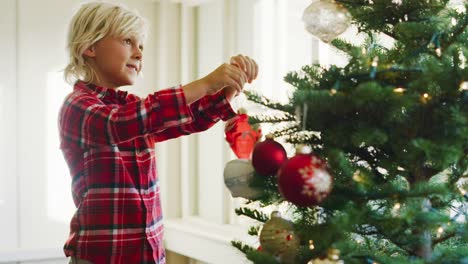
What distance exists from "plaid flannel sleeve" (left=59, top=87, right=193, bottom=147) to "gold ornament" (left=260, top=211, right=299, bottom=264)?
0.88ft

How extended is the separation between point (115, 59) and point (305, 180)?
0.68 metres

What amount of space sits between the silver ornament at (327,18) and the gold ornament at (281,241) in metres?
0.32

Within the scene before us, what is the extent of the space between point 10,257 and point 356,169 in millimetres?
1976

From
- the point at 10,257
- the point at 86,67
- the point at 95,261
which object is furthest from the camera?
the point at 10,257

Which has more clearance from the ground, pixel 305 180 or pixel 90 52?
pixel 90 52

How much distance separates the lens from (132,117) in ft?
3.40

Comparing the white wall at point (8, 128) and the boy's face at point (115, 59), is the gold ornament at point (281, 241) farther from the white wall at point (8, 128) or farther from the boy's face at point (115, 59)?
the white wall at point (8, 128)

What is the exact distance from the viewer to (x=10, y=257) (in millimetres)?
2424

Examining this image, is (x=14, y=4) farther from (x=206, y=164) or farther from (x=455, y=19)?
(x=455, y=19)

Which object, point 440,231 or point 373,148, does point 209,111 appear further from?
point 440,231

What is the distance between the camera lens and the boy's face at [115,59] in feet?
4.27

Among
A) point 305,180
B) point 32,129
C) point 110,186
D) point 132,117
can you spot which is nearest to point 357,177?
point 305,180

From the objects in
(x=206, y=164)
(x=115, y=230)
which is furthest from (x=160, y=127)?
(x=206, y=164)

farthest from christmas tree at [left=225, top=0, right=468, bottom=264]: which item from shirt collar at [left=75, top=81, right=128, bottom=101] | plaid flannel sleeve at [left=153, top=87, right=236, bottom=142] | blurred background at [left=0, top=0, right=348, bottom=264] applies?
blurred background at [left=0, top=0, right=348, bottom=264]
